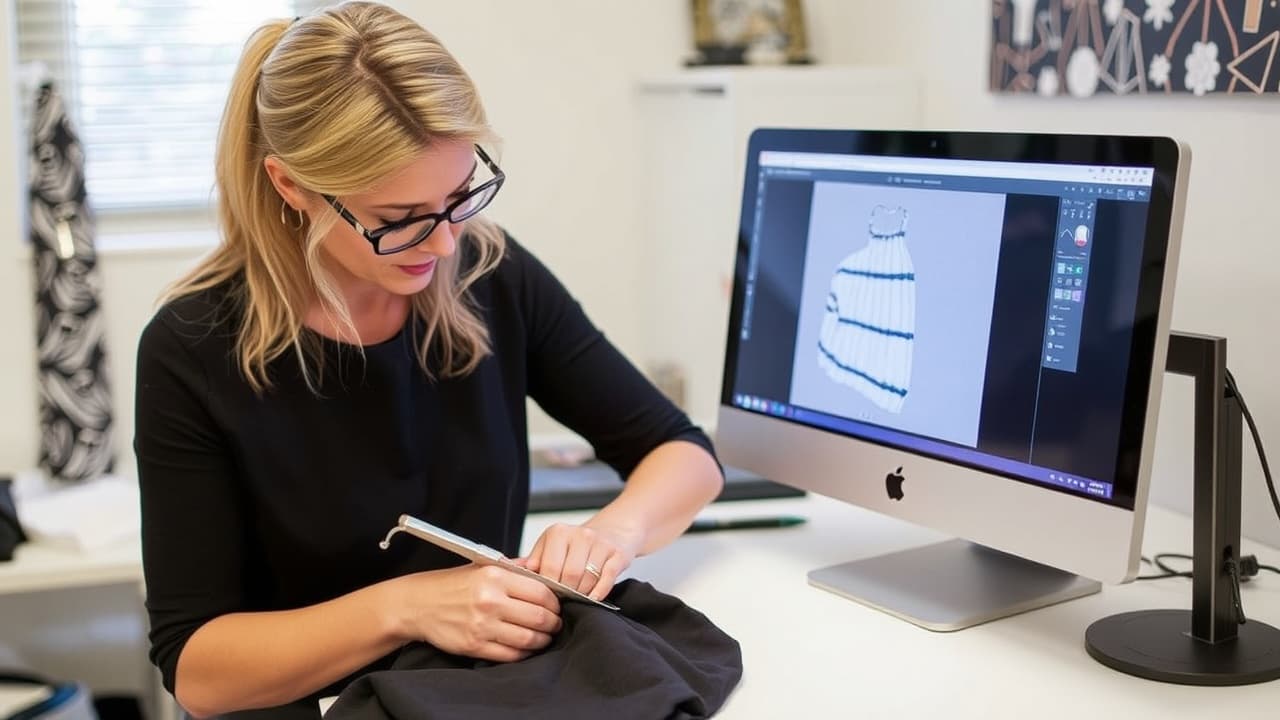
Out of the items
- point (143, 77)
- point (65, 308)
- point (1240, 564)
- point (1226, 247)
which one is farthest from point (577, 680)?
point (143, 77)

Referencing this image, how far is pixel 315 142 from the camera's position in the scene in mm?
1275

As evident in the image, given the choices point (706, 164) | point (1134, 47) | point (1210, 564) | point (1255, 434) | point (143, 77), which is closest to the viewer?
point (1210, 564)

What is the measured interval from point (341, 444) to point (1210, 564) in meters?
0.83

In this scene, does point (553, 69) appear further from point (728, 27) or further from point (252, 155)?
point (252, 155)

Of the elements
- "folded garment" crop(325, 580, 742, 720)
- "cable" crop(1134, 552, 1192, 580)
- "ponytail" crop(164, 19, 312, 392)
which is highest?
"ponytail" crop(164, 19, 312, 392)

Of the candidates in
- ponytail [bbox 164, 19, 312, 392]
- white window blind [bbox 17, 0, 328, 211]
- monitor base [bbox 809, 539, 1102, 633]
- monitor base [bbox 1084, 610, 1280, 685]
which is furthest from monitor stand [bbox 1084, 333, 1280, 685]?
white window blind [bbox 17, 0, 328, 211]

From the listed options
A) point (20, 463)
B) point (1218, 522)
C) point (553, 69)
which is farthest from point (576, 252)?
point (1218, 522)

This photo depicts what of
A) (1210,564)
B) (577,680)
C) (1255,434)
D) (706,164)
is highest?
(706,164)

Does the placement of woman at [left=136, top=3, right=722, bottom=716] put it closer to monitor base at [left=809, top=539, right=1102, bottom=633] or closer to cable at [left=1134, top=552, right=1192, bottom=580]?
monitor base at [left=809, top=539, right=1102, bottom=633]

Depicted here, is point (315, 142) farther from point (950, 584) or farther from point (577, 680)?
point (950, 584)

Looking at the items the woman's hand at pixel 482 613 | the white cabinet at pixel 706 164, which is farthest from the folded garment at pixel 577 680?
the white cabinet at pixel 706 164

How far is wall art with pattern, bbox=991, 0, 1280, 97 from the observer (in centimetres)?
153

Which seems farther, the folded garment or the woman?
the woman

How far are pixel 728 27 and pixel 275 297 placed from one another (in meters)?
1.45
